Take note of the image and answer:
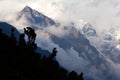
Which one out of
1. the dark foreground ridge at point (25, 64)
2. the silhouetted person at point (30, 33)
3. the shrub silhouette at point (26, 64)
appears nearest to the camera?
the dark foreground ridge at point (25, 64)

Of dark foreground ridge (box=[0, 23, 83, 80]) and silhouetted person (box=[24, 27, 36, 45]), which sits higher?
silhouetted person (box=[24, 27, 36, 45])

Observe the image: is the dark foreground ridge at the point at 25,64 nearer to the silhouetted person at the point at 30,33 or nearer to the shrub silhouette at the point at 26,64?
the shrub silhouette at the point at 26,64

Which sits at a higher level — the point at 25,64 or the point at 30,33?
the point at 30,33

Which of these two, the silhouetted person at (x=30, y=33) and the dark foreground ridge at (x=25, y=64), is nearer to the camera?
the dark foreground ridge at (x=25, y=64)

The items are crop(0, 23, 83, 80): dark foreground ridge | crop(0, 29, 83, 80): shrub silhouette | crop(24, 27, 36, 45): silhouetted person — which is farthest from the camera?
crop(24, 27, 36, 45): silhouetted person

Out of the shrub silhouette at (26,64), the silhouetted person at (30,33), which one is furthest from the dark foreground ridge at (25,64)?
the silhouetted person at (30,33)

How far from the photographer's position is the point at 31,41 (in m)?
186

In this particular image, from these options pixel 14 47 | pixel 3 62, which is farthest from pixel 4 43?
pixel 3 62

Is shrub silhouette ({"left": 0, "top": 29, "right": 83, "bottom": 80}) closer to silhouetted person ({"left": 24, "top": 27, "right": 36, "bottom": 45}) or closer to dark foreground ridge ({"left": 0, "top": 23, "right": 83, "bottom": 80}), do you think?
dark foreground ridge ({"left": 0, "top": 23, "right": 83, "bottom": 80})

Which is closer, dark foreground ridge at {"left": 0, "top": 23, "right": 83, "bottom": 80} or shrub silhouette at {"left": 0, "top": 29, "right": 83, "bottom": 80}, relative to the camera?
dark foreground ridge at {"left": 0, "top": 23, "right": 83, "bottom": 80}

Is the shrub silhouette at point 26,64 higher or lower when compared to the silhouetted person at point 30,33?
lower

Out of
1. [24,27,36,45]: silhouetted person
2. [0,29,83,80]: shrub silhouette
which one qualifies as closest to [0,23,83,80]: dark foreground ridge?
[0,29,83,80]: shrub silhouette

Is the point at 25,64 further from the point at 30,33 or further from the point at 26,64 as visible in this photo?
the point at 30,33

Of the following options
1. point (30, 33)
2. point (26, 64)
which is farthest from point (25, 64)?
point (30, 33)
